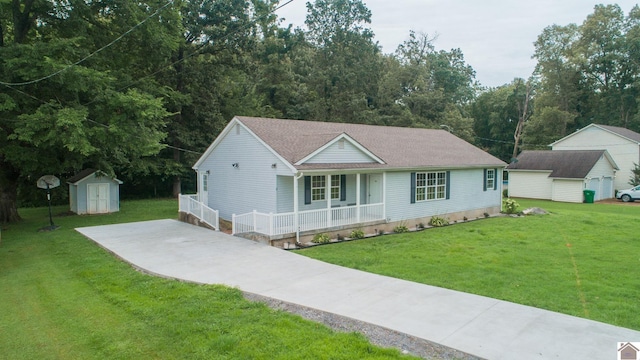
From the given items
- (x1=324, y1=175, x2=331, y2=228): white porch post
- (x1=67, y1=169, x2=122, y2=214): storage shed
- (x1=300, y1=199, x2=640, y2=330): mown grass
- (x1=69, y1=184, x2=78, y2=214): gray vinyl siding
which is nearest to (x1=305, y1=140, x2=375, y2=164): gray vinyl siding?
(x1=324, y1=175, x2=331, y2=228): white porch post

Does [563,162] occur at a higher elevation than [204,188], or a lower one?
higher

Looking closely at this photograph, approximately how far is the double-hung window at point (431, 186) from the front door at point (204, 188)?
9605 mm

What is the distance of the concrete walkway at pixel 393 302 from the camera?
19.0ft

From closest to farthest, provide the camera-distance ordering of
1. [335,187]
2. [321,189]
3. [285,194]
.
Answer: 1. [285,194]
2. [321,189]
3. [335,187]

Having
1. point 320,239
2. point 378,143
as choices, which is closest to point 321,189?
point 320,239

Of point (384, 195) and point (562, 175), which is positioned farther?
point (562, 175)

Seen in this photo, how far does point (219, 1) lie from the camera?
26734 mm

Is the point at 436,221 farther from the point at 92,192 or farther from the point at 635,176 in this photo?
the point at 635,176

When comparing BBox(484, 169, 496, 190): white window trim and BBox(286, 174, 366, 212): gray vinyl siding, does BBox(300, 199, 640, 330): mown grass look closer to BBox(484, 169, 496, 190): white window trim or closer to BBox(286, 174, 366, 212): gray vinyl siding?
BBox(286, 174, 366, 212): gray vinyl siding

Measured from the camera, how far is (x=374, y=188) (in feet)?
55.2

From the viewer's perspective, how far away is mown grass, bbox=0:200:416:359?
221 inches

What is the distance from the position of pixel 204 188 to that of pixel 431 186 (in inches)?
421

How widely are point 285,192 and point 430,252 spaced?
5452 millimetres

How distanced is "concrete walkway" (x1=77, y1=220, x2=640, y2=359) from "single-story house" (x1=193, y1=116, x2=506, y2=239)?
2.61 metres
